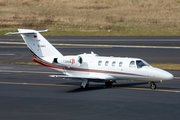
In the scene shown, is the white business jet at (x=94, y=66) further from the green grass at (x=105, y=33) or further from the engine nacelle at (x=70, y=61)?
the green grass at (x=105, y=33)

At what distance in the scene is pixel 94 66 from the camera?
28594 mm

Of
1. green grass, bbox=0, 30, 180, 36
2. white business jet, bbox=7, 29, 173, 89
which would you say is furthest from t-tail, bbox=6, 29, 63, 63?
green grass, bbox=0, 30, 180, 36

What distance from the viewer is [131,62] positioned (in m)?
27.6

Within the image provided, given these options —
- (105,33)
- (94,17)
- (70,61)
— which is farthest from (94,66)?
(94,17)

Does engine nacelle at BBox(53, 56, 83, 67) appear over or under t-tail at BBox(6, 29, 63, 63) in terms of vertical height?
under

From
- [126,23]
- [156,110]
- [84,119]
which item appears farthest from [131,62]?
[126,23]

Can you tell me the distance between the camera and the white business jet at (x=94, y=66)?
88.4ft

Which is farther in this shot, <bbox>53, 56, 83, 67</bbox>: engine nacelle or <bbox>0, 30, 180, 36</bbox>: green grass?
<bbox>0, 30, 180, 36</bbox>: green grass

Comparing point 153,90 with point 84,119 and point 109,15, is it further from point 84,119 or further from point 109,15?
point 109,15

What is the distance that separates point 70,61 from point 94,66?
82.6 inches

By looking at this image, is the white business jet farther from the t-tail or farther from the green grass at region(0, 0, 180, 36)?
the green grass at region(0, 0, 180, 36)

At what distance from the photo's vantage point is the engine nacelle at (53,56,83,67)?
28531 mm

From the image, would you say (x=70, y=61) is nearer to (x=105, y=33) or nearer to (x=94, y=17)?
(x=105, y=33)

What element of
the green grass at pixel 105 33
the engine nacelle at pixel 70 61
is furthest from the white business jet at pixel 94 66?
the green grass at pixel 105 33
